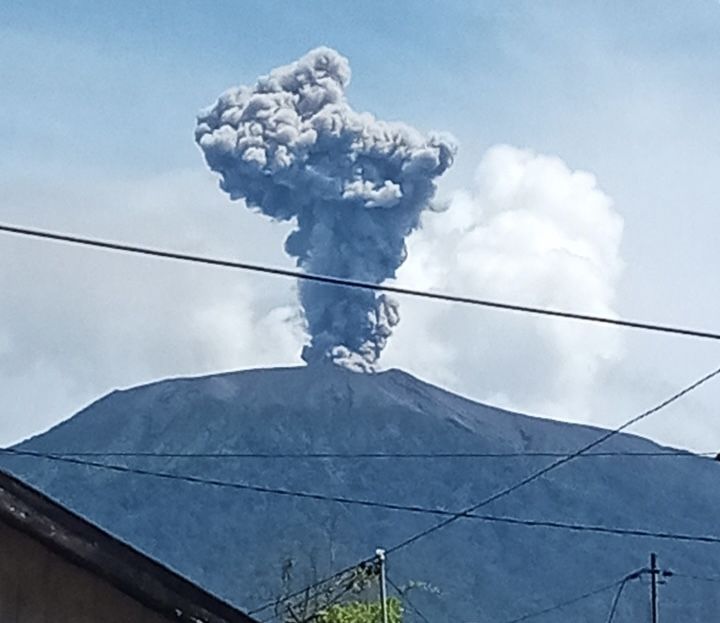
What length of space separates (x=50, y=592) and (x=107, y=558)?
13.7 inches

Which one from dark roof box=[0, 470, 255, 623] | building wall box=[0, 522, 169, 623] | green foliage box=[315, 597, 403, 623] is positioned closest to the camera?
dark roof box=[0, 470, 255, 623]

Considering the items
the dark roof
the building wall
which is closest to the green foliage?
the building wall

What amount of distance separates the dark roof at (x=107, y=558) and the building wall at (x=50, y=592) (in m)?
0.09

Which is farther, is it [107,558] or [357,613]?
[357,613]

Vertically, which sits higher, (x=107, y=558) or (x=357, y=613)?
(x=357, y=613)

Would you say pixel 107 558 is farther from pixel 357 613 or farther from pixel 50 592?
pixel 357 613

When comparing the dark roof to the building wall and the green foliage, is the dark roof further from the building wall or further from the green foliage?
the green foliage

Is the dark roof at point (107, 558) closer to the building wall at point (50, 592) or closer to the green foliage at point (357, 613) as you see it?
the building wall at point (50, 592)

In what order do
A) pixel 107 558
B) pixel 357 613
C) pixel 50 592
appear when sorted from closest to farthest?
pixel 107 558
pixel 50 592
pixel 357 613

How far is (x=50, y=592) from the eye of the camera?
7.19 m

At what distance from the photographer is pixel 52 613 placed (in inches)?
283

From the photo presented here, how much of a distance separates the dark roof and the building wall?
0.09m

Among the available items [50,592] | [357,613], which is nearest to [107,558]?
[50,592]

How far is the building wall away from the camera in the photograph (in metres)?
7.14
